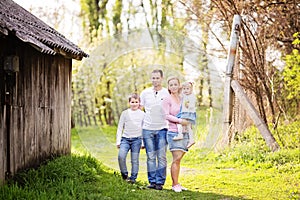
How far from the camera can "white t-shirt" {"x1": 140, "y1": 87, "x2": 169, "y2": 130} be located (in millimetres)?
6609

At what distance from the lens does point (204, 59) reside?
29.3ft

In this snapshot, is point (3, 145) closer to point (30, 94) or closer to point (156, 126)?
point (30, 94)

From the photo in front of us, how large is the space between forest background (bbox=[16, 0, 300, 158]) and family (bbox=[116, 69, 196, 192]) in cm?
113

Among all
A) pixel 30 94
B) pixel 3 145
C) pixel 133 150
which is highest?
pixel 30 94

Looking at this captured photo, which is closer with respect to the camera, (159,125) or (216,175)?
(159,125)

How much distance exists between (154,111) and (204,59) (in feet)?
8.66

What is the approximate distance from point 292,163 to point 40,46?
17.0 ft

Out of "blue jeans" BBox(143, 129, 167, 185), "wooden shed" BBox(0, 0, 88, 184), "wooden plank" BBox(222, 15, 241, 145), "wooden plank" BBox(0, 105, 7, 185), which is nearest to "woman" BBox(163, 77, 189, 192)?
"blue jeans" BBox(143, 129, 167, 185)

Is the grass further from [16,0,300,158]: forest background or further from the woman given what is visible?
the woman

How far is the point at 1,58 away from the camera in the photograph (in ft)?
18.2

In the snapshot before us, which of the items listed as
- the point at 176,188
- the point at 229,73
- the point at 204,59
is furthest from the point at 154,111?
the point at 229,73

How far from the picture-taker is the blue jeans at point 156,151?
6.69 m

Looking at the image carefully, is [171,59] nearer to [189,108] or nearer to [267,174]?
[189,108]

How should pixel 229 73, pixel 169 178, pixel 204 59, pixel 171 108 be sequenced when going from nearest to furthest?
pixel 171 108 → pixel 169 178 → pixel 204 59 → pixel 229 73
